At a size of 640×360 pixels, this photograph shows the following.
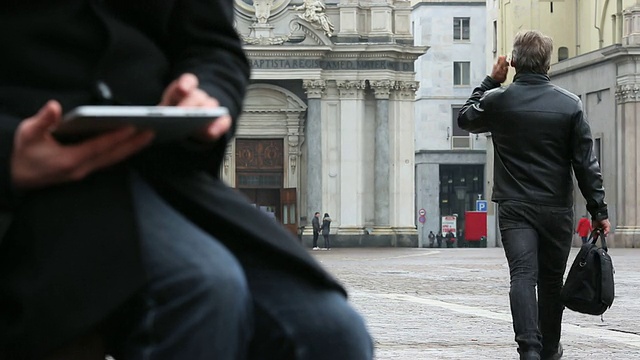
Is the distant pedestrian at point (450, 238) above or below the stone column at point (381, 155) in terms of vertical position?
below

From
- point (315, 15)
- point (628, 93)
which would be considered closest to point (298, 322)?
point (315, 15)

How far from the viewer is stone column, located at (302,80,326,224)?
192 ft

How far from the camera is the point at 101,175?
2393 mm

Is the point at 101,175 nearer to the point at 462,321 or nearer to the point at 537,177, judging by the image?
the point at 537,177

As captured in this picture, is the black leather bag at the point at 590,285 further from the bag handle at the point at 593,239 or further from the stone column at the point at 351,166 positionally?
the stone column at the point at 351,166

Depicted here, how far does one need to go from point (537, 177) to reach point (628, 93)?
51.7 m

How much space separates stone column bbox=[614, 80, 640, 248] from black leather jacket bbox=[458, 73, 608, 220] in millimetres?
50755

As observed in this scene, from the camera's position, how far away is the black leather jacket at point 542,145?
31.0ft

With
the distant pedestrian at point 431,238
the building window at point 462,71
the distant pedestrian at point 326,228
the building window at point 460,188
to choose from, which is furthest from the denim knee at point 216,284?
the building window at point 462,71

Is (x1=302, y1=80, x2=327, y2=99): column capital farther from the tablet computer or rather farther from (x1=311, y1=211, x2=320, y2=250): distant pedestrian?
the tablet computer

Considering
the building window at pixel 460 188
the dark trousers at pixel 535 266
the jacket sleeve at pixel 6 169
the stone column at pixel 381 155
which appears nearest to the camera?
the jacket sleeve at pixel 6 169

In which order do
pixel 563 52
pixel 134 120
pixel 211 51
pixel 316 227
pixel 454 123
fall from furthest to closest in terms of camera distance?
pixel 454 123, pixel 563 52, pixel 316 227, pixel 211 51, pixel 134 120

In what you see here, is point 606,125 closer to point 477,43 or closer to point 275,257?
point 477,43

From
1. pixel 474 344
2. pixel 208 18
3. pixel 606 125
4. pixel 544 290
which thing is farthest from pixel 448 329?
pixel 606 125
